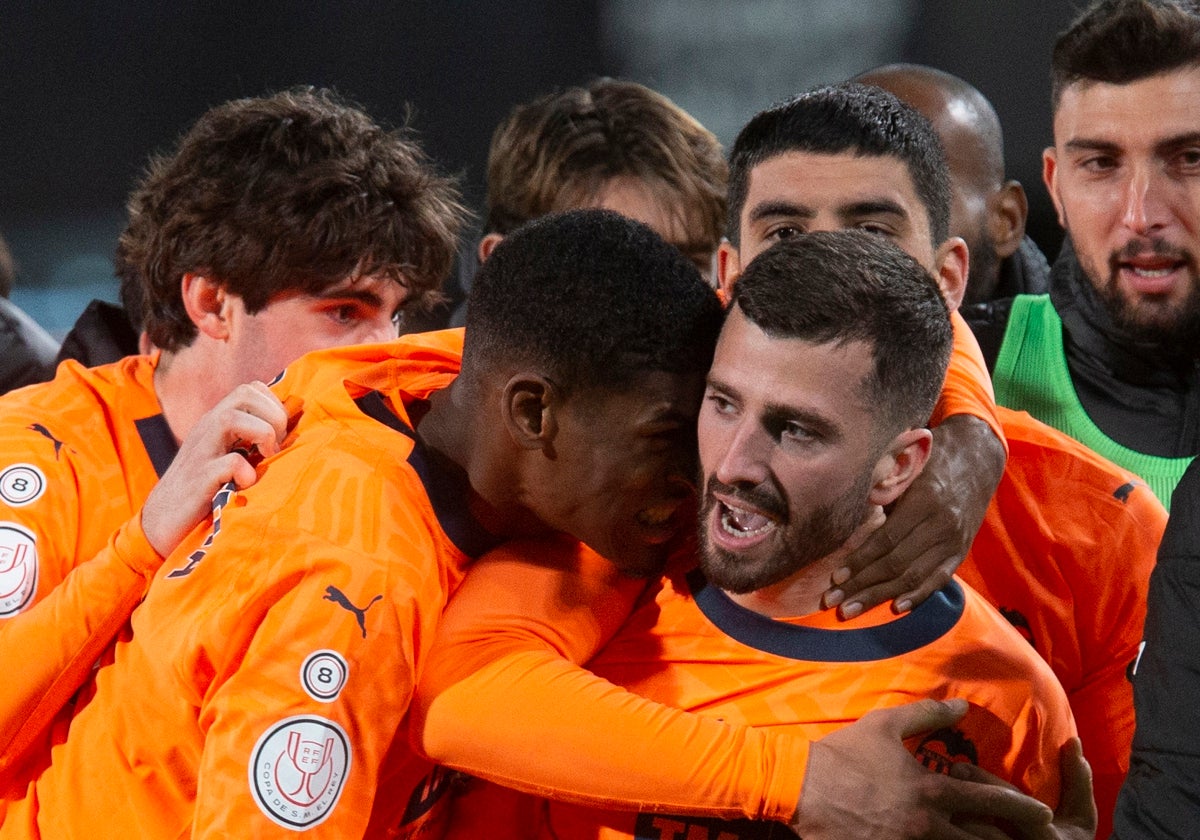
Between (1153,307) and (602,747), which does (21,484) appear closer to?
(602,747)

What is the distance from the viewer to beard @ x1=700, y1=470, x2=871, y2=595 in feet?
5.73

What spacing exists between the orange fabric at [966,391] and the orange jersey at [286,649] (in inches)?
29.1

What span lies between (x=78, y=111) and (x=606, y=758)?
382 cm

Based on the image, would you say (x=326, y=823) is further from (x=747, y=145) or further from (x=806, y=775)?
(x=747, y=145)

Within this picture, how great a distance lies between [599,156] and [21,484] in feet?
4.83

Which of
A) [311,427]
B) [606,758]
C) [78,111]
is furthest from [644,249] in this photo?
[78,111]

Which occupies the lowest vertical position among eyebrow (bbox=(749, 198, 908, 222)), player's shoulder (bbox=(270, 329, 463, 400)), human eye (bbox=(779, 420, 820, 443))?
player's shoulder (bbox=(270, 329, 463, 400))

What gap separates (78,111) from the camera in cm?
474

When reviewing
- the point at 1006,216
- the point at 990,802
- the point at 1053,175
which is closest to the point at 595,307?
the point at 990,802

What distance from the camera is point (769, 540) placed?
5.79 feet

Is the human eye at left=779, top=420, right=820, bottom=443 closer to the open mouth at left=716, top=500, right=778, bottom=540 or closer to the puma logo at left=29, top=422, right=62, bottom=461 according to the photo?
the open mouth at left=716, top=500, right=778, bottom=540

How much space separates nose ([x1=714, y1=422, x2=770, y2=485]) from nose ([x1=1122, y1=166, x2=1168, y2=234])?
55.2 inches

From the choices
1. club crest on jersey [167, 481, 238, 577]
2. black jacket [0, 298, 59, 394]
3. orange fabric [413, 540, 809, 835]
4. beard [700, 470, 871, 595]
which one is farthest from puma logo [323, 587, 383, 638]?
black jacket [0, 298, 59, 394]

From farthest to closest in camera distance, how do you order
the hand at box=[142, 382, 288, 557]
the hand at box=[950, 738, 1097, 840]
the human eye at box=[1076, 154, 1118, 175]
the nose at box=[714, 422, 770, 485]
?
the human eye at box=[1076, 154, 1118, 175]
the hand at box=[142, 382, 288, 557]
the hand at box=[950, 738, 1097, 840]
the nose at box=[714, 422, 770, 485]
